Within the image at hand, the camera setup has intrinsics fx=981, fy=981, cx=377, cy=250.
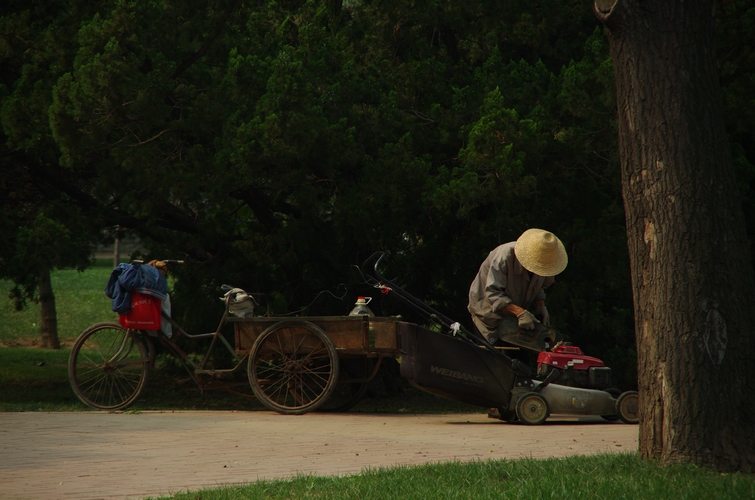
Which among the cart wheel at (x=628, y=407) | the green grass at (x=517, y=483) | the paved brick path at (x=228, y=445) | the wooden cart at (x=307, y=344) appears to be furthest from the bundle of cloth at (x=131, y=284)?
the green grass at (x=517, y=483)

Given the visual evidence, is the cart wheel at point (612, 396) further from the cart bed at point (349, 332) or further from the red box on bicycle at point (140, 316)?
the red box on bicycle at point (140, 316)

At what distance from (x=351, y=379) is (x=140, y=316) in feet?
7.64

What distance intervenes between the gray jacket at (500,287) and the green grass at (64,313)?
1457 centimetres

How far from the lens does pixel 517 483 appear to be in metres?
5.13

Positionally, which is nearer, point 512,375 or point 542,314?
point 512,375

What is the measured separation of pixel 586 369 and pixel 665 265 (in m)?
3.25

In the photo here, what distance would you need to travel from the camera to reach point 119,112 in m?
10.5

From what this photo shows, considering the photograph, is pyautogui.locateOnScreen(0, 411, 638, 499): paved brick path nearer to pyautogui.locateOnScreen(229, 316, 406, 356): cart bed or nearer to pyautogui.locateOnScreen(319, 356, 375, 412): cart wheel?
pyautogui.locateOnScreen(229, 316, 406, 356): cart bed

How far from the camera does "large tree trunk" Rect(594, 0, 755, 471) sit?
552 cm

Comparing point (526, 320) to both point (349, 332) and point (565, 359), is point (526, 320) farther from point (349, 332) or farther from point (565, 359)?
point (349, 332)

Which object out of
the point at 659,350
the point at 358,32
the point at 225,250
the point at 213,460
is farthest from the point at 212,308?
the point at 659,350

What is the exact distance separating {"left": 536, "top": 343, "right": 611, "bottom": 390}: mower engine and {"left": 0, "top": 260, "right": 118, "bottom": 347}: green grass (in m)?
15.0

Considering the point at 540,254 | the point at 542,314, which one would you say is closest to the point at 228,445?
the point at 540,254

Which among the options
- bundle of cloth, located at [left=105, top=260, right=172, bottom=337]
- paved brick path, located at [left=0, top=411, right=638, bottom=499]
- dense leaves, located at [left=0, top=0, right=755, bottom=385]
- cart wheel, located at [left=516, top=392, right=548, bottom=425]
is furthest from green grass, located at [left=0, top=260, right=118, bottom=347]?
cart wheel, located at [left=516, top=392, right=548, bottom=425]
